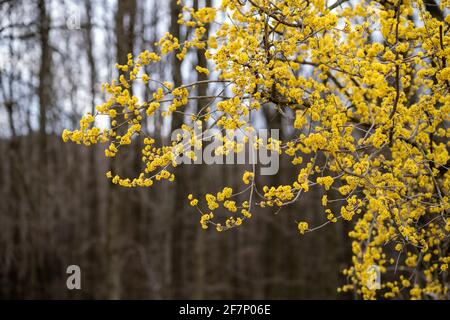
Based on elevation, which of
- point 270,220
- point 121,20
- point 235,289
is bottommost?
point 235,289

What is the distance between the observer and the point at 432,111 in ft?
10.7

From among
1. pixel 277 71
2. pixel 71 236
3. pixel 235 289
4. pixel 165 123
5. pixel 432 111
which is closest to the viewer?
pixel 277 71

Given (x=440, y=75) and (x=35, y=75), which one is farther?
(x=35, y=75)

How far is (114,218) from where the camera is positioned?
7.97 metres

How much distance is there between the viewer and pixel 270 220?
40.0 ft

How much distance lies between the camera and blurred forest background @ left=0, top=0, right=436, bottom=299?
31.2 ft

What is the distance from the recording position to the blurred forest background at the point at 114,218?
31.2ft
